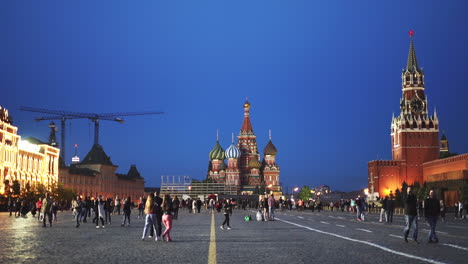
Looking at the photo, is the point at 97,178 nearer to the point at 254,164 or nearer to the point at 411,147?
the point at 254,164

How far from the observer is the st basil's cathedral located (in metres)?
172

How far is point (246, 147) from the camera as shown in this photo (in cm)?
17725

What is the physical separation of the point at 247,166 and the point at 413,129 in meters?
42.3

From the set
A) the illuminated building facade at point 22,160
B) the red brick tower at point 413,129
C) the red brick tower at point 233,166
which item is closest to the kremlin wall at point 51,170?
the illuminated building facade at point 22,160

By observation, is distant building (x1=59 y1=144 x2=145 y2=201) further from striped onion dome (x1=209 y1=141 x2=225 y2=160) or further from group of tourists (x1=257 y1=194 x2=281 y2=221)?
group of tourists (x1=257 y1=194 x2=281 y2=221)

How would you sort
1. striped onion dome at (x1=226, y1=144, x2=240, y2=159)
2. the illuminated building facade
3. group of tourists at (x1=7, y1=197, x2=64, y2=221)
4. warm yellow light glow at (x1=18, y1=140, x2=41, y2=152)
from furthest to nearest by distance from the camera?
striped onion dome at (x1=226, y1=144, x2=240, y2=159) → warm yellow light glow at (x1=18, y1=140, x2=41, y2=152) → the illuminated building facade → group of tourists at (x1=7, y1=197, x2=64, y2=221)

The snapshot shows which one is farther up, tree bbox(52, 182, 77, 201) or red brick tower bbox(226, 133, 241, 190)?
red brick tower bbox(226, 133, 241, 190)

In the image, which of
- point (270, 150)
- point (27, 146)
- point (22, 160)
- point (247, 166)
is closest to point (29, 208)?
point (22, 160)

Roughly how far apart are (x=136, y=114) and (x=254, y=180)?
129ft

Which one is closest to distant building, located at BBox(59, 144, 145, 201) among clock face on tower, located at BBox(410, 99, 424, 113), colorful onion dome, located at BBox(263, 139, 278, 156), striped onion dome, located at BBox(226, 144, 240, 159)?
striped onion dome, located at BBox(226, 144, 240, 159)

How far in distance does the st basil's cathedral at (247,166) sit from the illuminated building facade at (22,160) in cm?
5928

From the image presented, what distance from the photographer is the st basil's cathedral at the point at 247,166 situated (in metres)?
172

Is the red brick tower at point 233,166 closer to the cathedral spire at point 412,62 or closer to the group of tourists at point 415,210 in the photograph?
the cathedral spire at point 412,62

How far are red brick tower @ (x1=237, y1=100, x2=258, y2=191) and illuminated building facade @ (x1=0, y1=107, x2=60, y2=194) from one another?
62852mm
